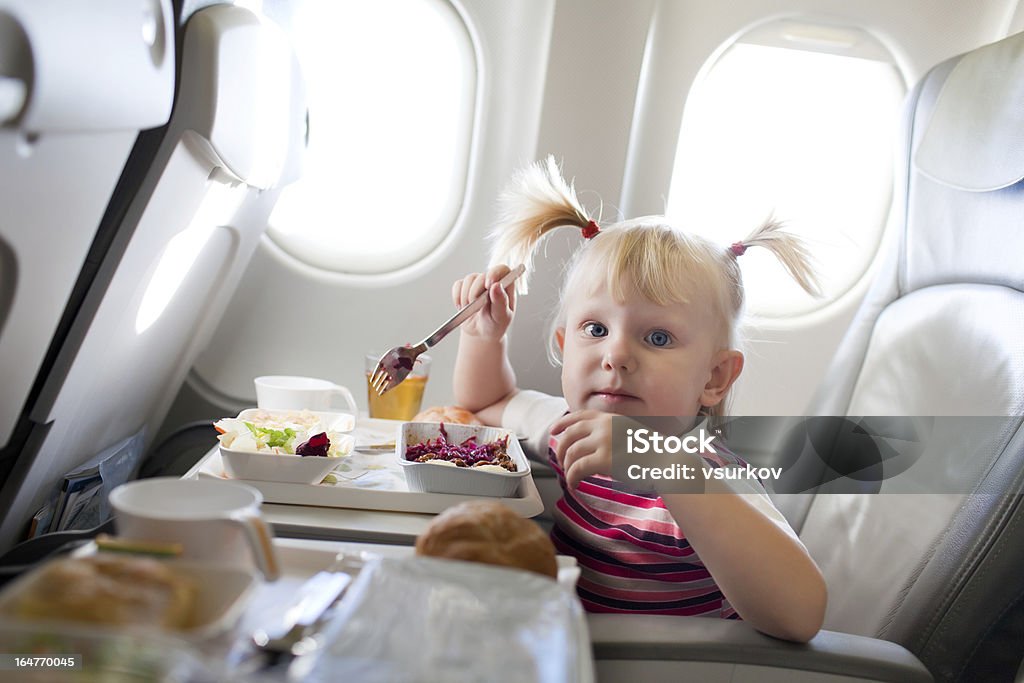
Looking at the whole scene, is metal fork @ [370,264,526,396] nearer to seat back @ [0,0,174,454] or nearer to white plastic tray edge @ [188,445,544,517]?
white plastic tray edge @ [188,445,544,517]

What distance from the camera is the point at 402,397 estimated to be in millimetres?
1744

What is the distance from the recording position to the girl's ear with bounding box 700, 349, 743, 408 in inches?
54.4

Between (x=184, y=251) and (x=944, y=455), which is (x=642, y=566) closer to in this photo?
(x=944, y=455)

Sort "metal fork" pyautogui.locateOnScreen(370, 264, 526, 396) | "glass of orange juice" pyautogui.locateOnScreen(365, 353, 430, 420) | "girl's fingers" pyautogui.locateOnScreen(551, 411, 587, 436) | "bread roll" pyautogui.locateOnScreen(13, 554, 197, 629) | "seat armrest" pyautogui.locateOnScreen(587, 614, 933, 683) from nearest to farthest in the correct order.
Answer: "bread roll" pyautogui.locateOnScreen(13, 554, 197, 629) < "seat armrest" pyautogui.locateOnScreen(587, 614, 933, 683) < "girl's fingers" pyautogui.locateOnScreen(551, 411, 587, 436) < "metal fork" pyautogui.locateOnScreen(370, 264, 526, 396) < "glass of orange juice" pyautogui.locateOnScreen(365, 353, 430, 420)

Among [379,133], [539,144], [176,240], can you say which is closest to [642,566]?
[176,240]

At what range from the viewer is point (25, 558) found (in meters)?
1.00

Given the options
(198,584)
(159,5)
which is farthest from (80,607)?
(159,5)

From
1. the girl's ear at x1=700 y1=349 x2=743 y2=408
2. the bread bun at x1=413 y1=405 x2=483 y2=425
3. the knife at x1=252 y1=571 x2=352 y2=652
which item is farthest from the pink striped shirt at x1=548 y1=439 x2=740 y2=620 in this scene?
the knife at x1=252 y1=571 x2=352 y2=652

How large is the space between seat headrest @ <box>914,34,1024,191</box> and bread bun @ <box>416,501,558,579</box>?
992mm

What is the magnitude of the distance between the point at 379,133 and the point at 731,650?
58.7 inches

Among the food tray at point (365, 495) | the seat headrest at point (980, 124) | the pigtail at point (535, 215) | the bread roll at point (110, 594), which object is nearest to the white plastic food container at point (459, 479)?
the food tray at point (365, 495)

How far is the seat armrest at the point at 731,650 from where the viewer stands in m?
0.94

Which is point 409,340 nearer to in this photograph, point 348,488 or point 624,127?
point 624,127

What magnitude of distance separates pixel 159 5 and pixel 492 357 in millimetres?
924
